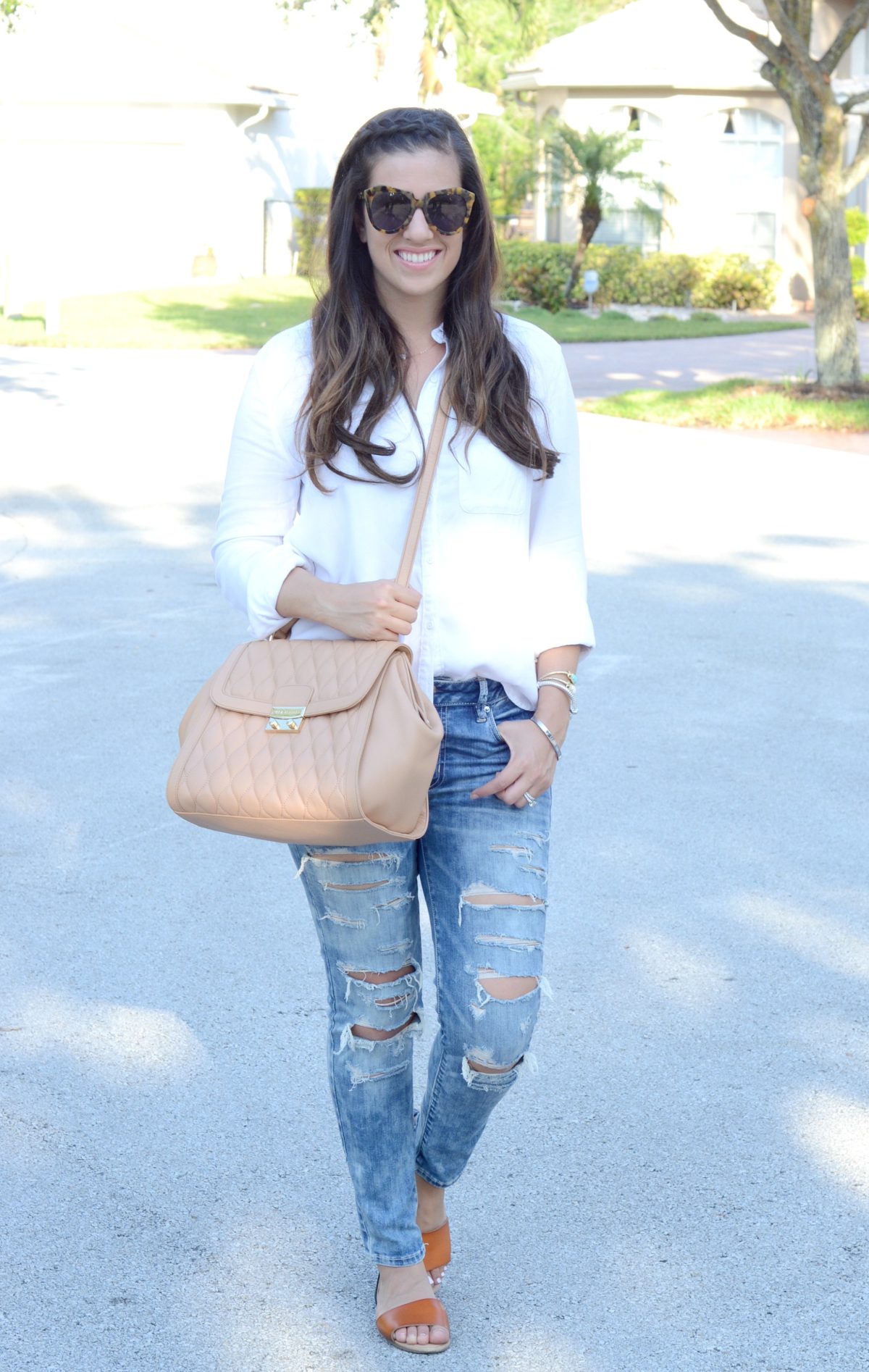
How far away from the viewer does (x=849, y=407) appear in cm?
1461

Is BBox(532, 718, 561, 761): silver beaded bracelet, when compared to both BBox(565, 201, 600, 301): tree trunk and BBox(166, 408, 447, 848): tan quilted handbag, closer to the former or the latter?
BBox(166, 408, 447, 848): tan quilted handbag

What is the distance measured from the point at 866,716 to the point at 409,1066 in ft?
13.5

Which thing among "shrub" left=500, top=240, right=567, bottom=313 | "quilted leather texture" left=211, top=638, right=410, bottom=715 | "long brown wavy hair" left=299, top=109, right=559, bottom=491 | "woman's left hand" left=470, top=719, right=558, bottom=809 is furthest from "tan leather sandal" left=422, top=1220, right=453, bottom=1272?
"shrub" left=500, top=240, right=567, bottom=313

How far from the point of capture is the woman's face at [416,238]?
255 centimetres

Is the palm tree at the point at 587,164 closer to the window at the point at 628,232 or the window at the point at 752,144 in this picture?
the window at the point at 628,232

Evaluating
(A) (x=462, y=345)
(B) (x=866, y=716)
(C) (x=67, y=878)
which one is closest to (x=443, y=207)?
(A) (x=462, y=345)

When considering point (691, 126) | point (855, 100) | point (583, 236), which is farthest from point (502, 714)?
point (691, 126)

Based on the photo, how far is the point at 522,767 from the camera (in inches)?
99.5

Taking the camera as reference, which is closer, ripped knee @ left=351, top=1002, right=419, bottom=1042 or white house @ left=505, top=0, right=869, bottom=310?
ripped knee @ left=351, top=1002, right=419, bottom=1042

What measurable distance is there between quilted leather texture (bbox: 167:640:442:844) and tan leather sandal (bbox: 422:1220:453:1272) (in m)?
0.86

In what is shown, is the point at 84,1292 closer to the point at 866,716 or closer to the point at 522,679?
the point at 522,679

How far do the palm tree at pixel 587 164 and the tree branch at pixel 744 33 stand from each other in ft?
41.1

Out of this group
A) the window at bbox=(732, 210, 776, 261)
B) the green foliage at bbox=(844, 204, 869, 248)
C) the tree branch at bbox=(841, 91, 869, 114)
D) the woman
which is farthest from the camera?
the window at bbox=(732, 210, 776, 261)

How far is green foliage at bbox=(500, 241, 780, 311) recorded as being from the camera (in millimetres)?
28328
